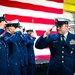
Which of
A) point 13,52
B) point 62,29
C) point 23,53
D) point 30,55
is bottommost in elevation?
point 30,55

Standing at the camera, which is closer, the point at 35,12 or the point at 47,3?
the point at 35,12

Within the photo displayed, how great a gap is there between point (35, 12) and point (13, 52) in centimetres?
260

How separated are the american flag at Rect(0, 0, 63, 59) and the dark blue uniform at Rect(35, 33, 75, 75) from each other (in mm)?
3204

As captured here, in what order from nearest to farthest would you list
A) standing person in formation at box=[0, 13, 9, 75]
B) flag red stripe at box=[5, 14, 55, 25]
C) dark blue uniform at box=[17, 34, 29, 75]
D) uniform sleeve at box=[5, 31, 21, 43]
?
standing person in formation at box=[0, 13, 9, 75], uniform sleeve at box=[5, 31, 21, 43], dark blue uniform at box=[17, 34, 29, 75], flag red stripe at box=[5, 14, 55, 25]

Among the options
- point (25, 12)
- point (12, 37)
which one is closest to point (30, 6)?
point (25, 12)

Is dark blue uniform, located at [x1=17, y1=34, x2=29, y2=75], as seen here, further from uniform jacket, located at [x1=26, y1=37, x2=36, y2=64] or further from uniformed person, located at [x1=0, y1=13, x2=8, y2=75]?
uniformed person, located at [x1=0, y1=13, x2=8, y2=75]

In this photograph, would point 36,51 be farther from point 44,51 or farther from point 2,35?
point 2,35

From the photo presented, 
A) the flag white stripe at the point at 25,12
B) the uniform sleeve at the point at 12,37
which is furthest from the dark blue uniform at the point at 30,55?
the uniform sleeve at the point at 12,37

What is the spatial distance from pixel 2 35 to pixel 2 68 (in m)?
0.50

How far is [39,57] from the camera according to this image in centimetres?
792

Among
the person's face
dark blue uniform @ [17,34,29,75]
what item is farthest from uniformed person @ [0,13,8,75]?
dark blue uniform @ [17,34,29,75]

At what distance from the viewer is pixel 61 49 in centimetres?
416

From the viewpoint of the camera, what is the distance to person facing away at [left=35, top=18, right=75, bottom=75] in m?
4.13

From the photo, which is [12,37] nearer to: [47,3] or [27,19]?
[27,19]
